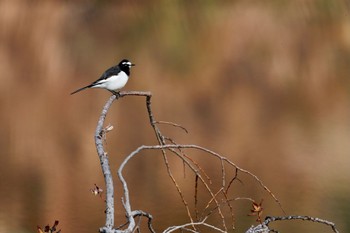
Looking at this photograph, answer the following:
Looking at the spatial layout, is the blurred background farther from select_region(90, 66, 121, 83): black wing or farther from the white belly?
the white belly

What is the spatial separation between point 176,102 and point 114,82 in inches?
727

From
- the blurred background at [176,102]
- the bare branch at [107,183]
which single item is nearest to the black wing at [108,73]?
the bare branch at [107,183]

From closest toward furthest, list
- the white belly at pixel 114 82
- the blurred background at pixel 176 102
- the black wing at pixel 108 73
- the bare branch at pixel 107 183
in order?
1. the bare branch at pixel 107 183
2. the white belly at pixel 114 82
3. the black wing at pixel 108 73
4. the blurred background at pixel 176 102

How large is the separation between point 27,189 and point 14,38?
21860 millimetres

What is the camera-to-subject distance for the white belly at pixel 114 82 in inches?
266

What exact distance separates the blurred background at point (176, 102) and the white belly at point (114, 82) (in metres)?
4.52

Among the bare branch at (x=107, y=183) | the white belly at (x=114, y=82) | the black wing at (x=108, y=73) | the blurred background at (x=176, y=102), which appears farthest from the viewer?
the blurred background at (x=176, y=102)

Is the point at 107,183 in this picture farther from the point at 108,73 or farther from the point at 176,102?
the point at 176,102

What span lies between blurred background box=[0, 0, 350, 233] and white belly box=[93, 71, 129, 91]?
452 cm

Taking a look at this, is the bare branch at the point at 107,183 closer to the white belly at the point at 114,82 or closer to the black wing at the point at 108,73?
the white belly at the point at 114,82

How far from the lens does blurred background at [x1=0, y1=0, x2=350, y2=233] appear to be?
1321cm

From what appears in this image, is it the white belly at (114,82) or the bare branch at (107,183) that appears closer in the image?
the bare branch at (107,183)

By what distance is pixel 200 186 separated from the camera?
13.6 m

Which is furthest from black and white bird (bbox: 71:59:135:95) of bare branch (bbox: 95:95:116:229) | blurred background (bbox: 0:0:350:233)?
blurred background (bbox: 0:0:350:233)
